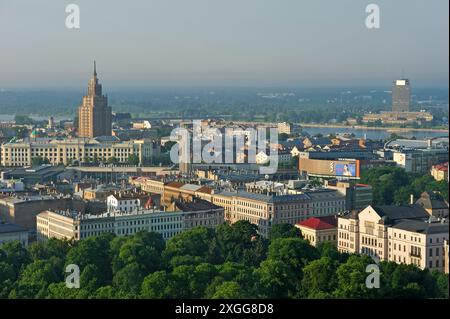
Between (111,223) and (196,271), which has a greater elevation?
(196,271)

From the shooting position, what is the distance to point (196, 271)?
14.7 metres

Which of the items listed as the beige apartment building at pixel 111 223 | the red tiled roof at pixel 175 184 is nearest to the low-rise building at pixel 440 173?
the red tiled roof at pixel 175 184

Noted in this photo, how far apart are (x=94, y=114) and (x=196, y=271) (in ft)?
125

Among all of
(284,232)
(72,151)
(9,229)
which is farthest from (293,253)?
(72,151)

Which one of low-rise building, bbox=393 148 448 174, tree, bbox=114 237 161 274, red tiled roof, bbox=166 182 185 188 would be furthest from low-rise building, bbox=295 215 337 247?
low-rise building, bbox=393 148 448 174

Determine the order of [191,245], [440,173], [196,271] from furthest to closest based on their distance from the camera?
[440,173] → [191,245] → [196,271]

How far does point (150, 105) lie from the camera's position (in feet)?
343

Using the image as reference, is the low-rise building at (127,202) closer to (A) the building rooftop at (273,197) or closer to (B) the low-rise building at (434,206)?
(A) the building rooftop at (273,197)

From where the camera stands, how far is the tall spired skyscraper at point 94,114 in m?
51.6

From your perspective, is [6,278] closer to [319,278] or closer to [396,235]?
[319,278]

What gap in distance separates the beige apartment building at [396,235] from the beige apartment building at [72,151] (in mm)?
22596

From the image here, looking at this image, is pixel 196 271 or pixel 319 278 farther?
pixel 196 271
